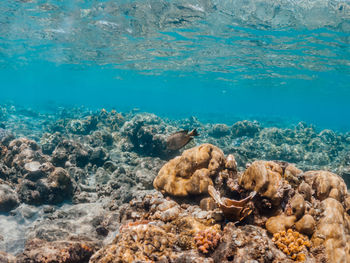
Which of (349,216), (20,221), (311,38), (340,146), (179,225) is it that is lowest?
(340,146)

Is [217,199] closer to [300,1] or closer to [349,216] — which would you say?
[349,216]

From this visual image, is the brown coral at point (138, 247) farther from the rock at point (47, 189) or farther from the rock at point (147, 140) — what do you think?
the rock at point (147, 140)

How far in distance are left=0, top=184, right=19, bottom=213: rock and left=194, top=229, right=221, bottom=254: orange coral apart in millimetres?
6810

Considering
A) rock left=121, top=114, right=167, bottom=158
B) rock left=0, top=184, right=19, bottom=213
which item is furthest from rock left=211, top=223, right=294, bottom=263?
rock left=121, top=114, right=167, bottom=158

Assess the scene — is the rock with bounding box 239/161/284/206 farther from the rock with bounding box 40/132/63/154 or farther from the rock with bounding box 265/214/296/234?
the rock with bounding box 40/132/63/154

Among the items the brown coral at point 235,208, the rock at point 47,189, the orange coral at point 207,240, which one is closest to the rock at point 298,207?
the brown coral at point 235,208

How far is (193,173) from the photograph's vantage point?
5605 mm

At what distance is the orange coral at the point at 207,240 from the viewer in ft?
12.1

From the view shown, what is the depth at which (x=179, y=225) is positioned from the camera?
4.27 meters

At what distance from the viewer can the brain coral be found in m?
5.32

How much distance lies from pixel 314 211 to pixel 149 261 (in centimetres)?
314

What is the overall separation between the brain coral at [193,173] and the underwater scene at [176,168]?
1.1 inches

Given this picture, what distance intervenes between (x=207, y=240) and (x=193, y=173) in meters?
2.03

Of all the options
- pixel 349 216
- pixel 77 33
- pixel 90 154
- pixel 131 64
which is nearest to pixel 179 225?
pixel 349 216
